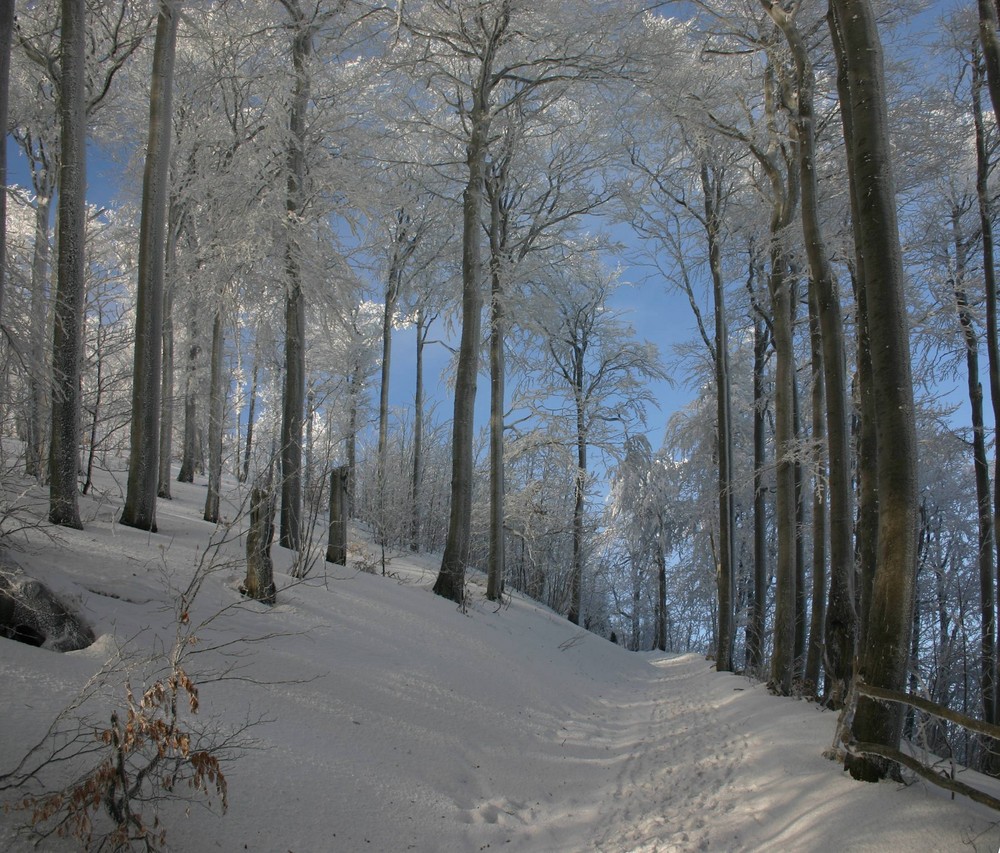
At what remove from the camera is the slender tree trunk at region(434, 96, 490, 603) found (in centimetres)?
908

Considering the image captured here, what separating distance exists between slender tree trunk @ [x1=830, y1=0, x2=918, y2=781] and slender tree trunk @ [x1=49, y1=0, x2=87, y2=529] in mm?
6718

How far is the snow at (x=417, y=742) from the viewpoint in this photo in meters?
2.99

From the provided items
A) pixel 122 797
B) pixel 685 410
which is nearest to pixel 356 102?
pixel 122 797

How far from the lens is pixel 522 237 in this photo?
13.3m

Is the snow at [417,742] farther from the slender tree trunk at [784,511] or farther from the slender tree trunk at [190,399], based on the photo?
the slender tree trunk at [190,399]

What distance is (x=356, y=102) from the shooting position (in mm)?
9305

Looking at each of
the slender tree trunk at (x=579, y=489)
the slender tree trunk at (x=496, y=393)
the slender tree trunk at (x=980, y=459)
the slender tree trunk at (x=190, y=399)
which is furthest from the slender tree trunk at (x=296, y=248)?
the slender tree trunk at (x=980, y=459)

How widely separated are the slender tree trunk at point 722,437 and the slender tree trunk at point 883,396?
25.4ft

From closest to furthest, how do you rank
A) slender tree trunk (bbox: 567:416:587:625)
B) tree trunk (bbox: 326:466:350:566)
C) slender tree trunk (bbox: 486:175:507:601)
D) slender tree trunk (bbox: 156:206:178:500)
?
1. tree trunk (bbox: 326:466:350:566)
2. slender tree trunk (bbox: 156:206:178:500)
3. slender tree trunk (bbox: 486:175:507:601)
4. slender tree trunk (bbox: 567:416:587:625)

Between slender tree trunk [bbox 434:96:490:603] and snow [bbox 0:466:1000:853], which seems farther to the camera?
slender tree trunk [bbox 434:96:490:603]

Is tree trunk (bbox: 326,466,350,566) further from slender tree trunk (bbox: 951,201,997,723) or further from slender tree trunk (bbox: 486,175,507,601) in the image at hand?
slender tree trunk (bbox: 951,201,997,723)

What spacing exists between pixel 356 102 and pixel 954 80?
9252 millimetres

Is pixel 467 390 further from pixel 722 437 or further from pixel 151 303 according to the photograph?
pixel 722 437

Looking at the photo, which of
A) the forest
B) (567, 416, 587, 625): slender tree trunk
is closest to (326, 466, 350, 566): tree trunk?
the forest
